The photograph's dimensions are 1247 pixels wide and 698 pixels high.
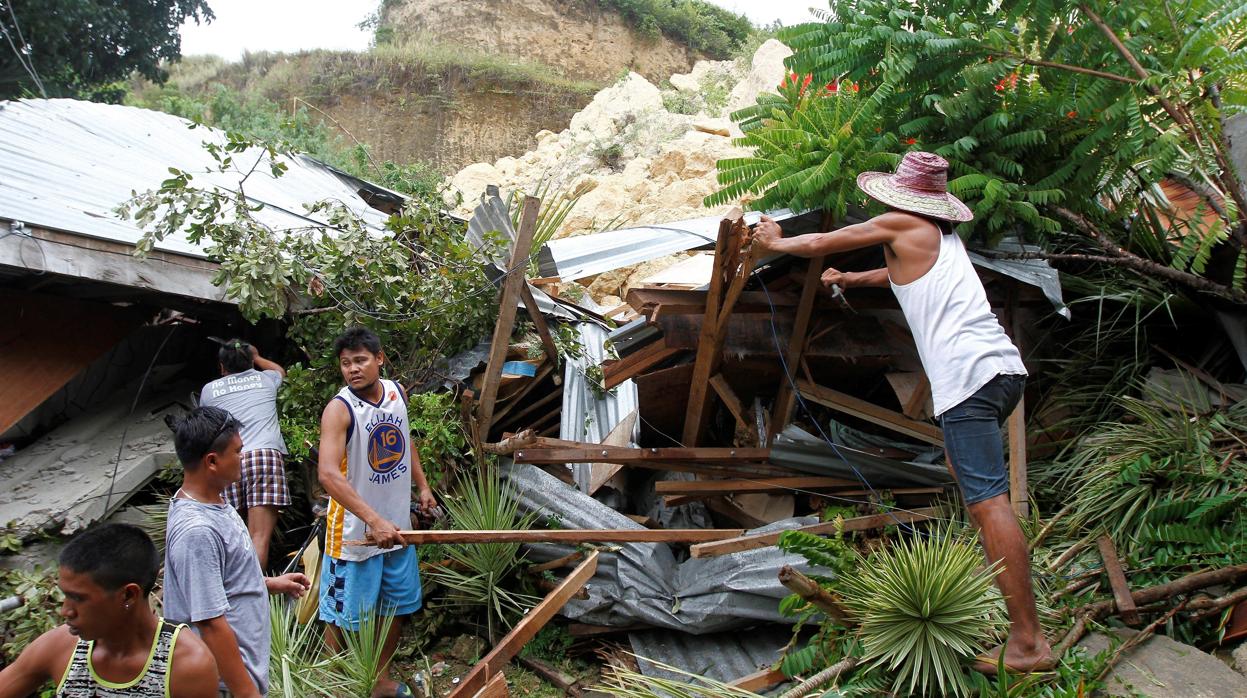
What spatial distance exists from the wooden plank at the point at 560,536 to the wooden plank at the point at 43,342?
3.53 m

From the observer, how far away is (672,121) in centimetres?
1700

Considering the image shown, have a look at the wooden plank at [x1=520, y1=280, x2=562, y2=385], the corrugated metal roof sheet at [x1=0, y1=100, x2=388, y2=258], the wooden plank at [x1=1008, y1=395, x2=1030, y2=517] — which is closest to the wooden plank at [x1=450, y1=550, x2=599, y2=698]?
the wooden plank at [x1=520, y1=280, x2=562, y2=385]

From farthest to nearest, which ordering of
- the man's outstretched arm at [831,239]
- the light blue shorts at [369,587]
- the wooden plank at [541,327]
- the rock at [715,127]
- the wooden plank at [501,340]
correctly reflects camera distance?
1. the rock at [715,127]
2. the wooden plank at [541,327]
3. the wooden plank at [501,340]
4. the light blue shorts at [369,587]
5. the man's outstretched arm at [831,239]

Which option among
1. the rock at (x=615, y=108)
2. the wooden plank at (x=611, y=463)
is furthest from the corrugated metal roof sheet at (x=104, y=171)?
the rock at (x=615, y=108)

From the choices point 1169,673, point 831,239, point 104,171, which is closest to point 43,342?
point 104,171

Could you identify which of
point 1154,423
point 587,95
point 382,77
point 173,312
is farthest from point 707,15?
point 1154,423

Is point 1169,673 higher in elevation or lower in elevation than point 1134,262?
lower

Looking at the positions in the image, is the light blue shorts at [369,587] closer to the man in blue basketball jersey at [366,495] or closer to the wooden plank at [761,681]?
the man in blue basketball jersey at [366,495]

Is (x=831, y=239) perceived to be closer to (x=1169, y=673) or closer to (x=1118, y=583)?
(x=1118, y=583)

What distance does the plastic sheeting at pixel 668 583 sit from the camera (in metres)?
4.66

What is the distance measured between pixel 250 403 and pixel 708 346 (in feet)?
9.81

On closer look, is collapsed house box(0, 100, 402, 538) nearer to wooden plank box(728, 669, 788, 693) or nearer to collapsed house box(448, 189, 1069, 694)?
collapsed house box(448, 189, 1069, 694)

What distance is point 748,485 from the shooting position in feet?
18.3

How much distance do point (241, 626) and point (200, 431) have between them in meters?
0.68
